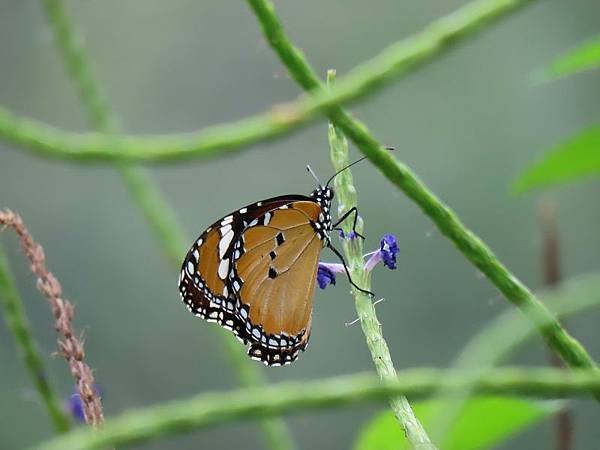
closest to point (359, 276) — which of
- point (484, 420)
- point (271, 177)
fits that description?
point (484, 420)

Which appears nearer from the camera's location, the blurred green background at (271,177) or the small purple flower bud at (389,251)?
the small purple flower bud at (389,251)

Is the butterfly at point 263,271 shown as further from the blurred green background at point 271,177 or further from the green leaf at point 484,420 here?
the blurred green background at point 271,177

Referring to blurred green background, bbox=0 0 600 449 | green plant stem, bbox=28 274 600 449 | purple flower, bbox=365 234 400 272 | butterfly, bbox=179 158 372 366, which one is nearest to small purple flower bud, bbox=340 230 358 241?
purple flower, bbox=365 234 400 272

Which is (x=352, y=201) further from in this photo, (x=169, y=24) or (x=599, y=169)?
(x=169, y=24)


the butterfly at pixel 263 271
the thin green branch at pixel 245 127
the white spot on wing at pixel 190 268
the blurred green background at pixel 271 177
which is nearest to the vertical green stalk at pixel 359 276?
the thin green branch at pixel 245 127

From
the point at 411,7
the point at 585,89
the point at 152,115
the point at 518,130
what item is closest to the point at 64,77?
the point at 152,115

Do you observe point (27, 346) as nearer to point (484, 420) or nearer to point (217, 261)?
point (484, 420)
